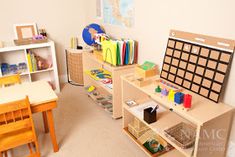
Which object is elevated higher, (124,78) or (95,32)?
(95,32)

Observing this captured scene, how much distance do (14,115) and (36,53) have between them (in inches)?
77.8

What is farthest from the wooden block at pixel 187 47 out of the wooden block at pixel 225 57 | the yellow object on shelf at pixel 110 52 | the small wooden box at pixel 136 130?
the small wooden box at pixel 136 130

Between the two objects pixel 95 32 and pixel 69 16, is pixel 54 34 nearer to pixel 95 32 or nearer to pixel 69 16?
pixel 69 16

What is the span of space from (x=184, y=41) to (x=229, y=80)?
51cm

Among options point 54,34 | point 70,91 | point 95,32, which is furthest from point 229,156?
point 54,34

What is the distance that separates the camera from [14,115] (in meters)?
1.71

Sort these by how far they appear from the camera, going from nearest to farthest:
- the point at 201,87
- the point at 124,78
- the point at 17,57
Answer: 1. the point at 201,87
2. the point at 124,78
3. the point at 17,57

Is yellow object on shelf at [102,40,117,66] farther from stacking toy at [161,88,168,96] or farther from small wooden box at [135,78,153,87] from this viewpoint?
stacking toy at [161,88,168,96]

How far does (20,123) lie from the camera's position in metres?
1.71

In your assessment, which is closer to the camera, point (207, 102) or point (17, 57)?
point (207, 102)

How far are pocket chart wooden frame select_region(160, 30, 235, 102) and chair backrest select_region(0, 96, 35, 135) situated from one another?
1.28 metres

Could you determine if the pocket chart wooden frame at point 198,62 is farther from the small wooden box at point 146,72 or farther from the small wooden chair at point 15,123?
the small wooden chair at point 15,123

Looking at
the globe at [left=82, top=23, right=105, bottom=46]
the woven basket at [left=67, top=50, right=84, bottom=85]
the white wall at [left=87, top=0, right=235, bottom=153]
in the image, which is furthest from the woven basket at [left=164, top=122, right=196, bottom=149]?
the woven basket at [left=67, top=50, right=84, bottom=85]

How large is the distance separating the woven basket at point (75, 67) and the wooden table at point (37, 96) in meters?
1.33
